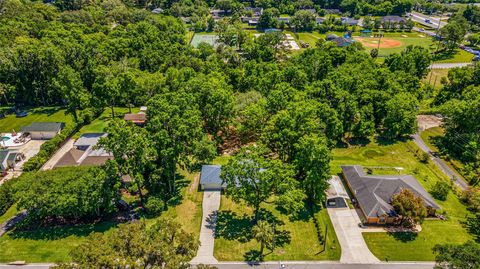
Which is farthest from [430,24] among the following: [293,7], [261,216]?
[261,216]

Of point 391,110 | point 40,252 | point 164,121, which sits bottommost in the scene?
point 40,252

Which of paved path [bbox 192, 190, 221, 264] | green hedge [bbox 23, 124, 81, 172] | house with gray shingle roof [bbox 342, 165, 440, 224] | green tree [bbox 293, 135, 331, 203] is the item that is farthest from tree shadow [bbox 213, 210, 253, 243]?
green hedge [bbox 23, 124, 81, 172]

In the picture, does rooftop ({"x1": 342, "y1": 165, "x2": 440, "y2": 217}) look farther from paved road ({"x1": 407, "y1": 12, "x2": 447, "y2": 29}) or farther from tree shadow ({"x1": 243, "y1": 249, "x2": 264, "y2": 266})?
paved road ({"x1": 407, "y1": 12, "x2": 447, "y2": 29})

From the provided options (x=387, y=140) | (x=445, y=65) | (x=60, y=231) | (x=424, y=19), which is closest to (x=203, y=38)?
(x=445, y=65)

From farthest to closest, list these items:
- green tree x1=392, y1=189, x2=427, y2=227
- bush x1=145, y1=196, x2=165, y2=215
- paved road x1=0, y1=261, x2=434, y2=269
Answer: bush x1=145, y1=196, x2=165, y2=215 < green tree x1=392, y1=189, x2=427, y2=227 < paved road x1=0, y1=261, x2=434, y2=269

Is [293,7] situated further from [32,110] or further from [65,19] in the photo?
[32,110]

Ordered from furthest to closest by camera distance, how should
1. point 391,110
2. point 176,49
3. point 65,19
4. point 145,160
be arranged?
point 65,19, point 176,49, point 391,110, point 145,160

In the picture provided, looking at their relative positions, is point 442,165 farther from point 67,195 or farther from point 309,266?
point 67,195
